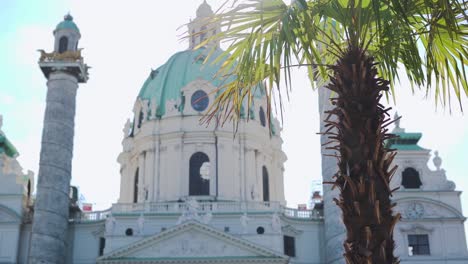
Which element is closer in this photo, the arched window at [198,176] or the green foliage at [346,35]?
the green foliage at [346,35]

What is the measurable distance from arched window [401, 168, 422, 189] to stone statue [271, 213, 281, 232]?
9925 millimetres

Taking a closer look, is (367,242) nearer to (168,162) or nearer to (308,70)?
(308,70)

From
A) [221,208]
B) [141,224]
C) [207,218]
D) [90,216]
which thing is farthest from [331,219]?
[90,216]

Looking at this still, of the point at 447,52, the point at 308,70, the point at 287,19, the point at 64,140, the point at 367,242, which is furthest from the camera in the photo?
the point at 64,140

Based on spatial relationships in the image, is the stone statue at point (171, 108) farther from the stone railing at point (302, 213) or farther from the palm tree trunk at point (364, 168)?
the palm tree trunk at point (364, 168)

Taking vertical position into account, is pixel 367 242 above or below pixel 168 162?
below

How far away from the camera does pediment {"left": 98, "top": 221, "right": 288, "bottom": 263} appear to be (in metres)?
45.0

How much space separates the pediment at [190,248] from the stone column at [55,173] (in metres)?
4.14

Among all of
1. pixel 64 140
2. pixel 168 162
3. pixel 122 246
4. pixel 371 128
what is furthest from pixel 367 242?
pixel 168 162

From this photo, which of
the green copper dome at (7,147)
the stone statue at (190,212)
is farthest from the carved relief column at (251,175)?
the green copper dome at (7,147)

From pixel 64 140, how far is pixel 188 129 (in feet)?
37.8

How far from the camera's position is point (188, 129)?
56.2 meters

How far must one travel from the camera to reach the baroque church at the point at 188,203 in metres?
45.8

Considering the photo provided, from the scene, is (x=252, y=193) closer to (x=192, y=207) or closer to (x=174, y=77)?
(x=192, y=207)
